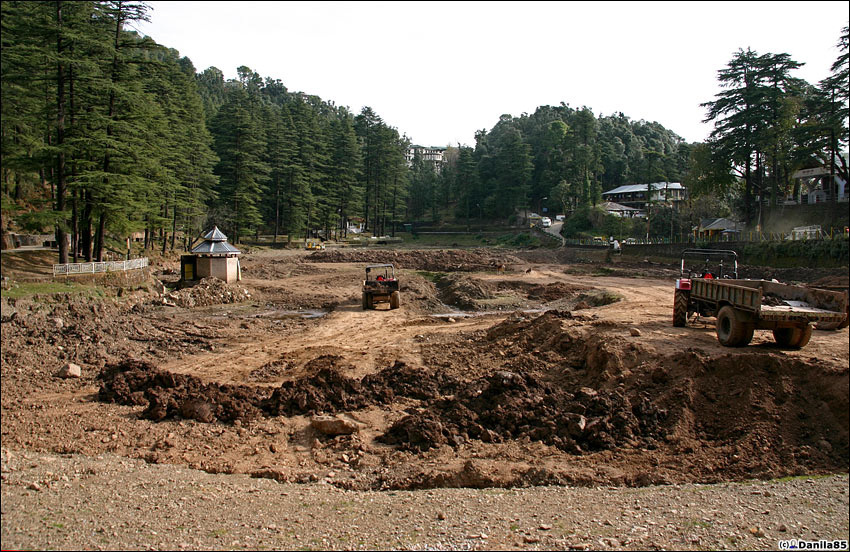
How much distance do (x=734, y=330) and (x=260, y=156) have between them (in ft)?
183

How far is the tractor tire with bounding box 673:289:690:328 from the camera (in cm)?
1526

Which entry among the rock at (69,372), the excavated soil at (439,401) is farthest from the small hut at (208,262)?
the rock at (69,372)

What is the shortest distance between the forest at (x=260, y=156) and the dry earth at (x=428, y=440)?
404 cm

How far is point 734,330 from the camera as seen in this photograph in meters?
11.6

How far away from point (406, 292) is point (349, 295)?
2.93 metres

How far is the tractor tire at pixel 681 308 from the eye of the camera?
1526 centimetres

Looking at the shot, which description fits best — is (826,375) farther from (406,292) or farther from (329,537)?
(406,292)

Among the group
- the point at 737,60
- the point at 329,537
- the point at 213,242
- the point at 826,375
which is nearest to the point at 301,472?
the point at 329,537

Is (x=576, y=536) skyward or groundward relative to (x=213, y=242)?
groundward

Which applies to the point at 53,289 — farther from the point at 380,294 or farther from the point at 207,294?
the point at 380,294

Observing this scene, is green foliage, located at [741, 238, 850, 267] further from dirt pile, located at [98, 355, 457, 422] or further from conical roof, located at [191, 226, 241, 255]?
conical roof, located at [191, 226, 241, 255]

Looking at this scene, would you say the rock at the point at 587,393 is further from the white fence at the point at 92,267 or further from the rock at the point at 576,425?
the white fence at the point at 92,267

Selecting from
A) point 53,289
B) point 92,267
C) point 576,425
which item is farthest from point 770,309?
point 92,267

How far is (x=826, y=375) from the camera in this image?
27.3 ft
